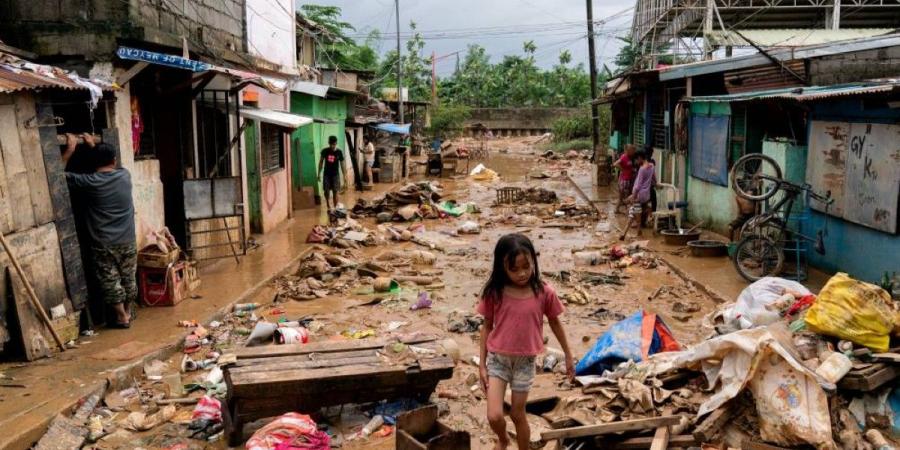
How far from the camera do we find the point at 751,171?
38.2 feet

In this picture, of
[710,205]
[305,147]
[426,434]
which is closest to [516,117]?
[305,147]

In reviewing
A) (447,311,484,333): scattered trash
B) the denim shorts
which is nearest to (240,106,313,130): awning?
(447,311,484,333): scattered trash

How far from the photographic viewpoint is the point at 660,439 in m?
4.91

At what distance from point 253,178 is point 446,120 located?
36.2m

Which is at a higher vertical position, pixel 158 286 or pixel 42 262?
pixel 42 262

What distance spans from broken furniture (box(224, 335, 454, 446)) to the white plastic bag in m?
2.72

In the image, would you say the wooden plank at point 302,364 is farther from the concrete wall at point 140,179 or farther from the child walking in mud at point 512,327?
the concrete wall at point 140,179

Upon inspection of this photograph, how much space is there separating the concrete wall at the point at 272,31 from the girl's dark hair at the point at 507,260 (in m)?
11.7

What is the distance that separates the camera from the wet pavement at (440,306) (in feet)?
20.1

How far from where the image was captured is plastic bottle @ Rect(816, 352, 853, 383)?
517 cm

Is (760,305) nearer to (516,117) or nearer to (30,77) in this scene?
(30,77)

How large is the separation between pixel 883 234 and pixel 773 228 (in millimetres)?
1588

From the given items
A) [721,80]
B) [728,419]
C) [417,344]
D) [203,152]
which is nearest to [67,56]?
[203,152]

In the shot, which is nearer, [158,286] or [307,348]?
[307,348]
